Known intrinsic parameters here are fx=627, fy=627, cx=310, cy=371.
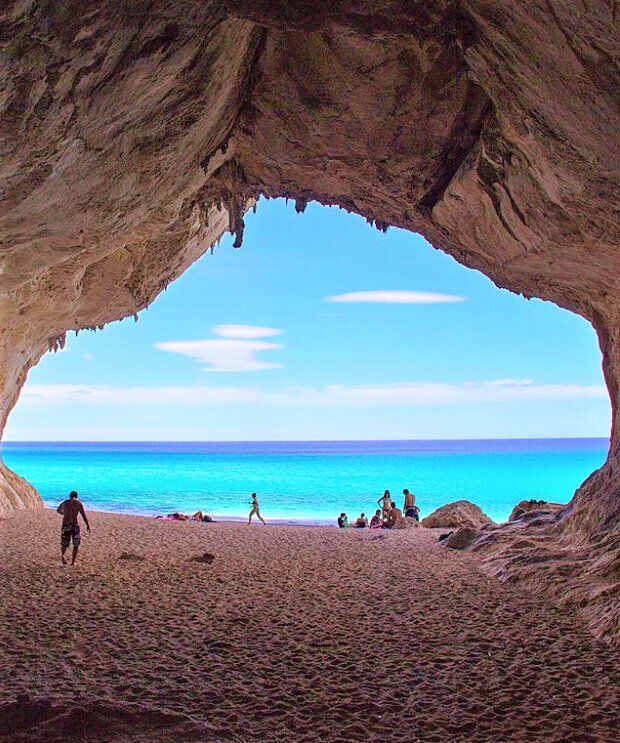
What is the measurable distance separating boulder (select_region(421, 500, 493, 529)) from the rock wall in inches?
305

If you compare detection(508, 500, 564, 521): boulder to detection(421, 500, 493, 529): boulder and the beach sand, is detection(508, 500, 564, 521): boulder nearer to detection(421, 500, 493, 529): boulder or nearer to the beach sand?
detection(421, 500, 493, 529): boulder

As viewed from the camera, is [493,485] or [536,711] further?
[493,485]

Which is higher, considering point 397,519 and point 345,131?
point 345,131

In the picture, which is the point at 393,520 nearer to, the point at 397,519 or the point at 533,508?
the point at 397,519

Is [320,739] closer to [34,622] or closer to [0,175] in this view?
[34,622]

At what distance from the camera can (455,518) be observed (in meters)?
21.1

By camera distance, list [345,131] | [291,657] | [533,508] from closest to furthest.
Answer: [291,657] < [345,131] < [533,508]

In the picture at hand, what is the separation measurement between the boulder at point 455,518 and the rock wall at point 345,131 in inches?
305

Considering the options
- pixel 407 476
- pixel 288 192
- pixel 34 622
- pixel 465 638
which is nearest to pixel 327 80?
pixel 288 192

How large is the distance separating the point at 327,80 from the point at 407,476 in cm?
8177

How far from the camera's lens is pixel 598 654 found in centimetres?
676

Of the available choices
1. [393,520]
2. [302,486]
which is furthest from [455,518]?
[302,486]

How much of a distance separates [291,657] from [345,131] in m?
7.47

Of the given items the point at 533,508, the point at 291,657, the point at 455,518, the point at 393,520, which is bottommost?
the point at 291,657
